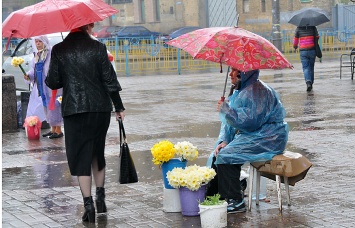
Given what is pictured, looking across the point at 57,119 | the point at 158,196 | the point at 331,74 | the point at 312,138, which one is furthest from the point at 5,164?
the point at 331,74

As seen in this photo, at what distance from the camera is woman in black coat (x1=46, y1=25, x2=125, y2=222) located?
7258 millimetres

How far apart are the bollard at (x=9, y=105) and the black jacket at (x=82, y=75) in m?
6.60

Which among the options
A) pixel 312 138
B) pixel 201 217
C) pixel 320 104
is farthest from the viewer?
pixel 320 104

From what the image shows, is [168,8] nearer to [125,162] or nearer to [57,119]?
[57,119]

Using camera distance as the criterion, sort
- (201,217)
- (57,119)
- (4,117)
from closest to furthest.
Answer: (201,217), (57,119), (4,117)

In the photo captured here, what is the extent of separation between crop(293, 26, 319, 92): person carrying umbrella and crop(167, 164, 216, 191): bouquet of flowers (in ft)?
40.0

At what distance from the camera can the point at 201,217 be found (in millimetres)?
6891

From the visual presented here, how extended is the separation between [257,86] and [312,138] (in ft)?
15.0

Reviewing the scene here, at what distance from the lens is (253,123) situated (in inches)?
288

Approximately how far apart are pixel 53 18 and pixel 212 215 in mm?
2212

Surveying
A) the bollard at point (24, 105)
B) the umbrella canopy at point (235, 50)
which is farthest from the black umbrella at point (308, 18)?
the umbrella canopy at point (235, 50)

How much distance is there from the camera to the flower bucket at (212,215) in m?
6.82

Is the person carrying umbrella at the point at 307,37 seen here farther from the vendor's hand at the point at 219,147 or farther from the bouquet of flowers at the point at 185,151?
the bouquet of flowers at the point at 185,151

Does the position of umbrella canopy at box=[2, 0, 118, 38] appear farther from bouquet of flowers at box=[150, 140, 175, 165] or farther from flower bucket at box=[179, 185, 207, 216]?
flower bucket at box=[179, 185, 207, 216]
